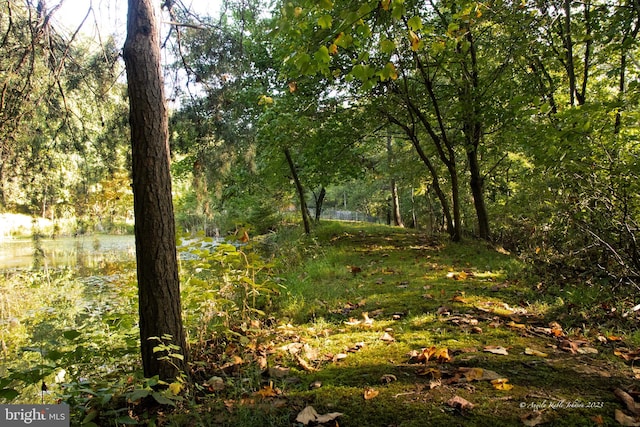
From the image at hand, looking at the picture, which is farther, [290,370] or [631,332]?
[631,332]

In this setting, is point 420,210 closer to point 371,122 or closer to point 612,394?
point 371,122

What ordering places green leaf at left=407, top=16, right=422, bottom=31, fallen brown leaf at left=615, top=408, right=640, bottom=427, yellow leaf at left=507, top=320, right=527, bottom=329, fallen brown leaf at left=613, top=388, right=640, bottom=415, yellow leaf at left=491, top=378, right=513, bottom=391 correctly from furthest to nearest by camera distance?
yellow leaf at left=507, top=320, right=527, bottom=329 → green leaf at left=407, top=16, right=422, bottom=31 → yellow leaf at left=491, top=378, right=513, bottom=391 → fallen brown leaf at left=613, top=388, right=640, bottom=415 → fallen brown leaf at left=615, top=408, right=640, bottom=427

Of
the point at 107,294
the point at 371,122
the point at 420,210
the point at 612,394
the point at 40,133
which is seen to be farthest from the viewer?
the point at 420,210

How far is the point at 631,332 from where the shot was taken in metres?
2.75

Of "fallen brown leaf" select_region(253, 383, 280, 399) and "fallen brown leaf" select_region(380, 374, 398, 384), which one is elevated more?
"fallen brown leaf" select_region(380, 374, 398, 384)

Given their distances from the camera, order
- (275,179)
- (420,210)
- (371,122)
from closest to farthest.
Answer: (371,122), (275,179), (420,210)

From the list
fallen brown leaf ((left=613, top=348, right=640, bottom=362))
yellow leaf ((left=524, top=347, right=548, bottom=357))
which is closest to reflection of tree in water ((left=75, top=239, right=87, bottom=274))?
yellow leaf ((left=524, top=347, right=548, bottom=357))

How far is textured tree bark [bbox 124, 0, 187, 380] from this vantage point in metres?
2.42

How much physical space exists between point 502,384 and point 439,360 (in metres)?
0.46

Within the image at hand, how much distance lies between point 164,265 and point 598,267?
12.0 ft

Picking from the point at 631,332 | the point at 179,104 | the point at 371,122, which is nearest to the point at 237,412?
the point at 631,332

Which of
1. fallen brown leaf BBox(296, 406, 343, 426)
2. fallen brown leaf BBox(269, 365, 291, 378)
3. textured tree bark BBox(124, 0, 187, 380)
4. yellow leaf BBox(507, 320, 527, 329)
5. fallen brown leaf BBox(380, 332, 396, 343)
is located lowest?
fallen brown leaf BBox(269, 365, 291, 378)

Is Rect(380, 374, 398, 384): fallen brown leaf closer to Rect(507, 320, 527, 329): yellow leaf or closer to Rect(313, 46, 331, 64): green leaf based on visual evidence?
Rect(507, 320, 527, 329): yellow leaf

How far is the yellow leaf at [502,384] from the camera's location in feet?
6.47
